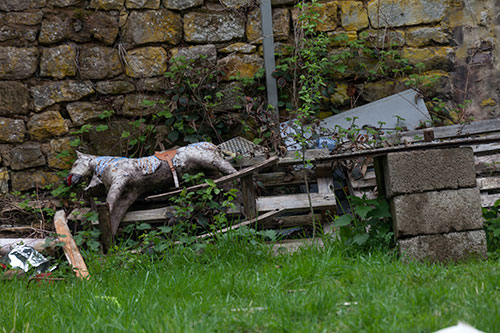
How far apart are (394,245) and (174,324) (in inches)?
70.5

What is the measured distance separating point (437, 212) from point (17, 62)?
461 centimetres

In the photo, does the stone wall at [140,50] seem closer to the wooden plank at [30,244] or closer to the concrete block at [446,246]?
the wooden plank at [30,244]

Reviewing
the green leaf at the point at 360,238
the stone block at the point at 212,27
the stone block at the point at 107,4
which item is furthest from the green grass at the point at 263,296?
the stone block at the point at 107,4

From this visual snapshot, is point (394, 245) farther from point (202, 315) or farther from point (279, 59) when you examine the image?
point (279, 59)

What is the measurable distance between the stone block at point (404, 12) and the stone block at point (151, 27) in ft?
7.62

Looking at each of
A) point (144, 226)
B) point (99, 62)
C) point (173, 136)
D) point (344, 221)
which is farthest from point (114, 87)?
point (344, 221)

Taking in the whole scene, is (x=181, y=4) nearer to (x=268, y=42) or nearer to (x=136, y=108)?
(x=268, y=42)

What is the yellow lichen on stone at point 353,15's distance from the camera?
5516 millimetres

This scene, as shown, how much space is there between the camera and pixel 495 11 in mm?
5504

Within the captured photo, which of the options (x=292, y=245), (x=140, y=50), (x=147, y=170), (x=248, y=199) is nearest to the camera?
(x=292, y=245)

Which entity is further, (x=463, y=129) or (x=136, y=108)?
(x=136, y=108)

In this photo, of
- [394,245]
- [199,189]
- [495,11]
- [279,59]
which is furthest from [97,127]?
[495,11]

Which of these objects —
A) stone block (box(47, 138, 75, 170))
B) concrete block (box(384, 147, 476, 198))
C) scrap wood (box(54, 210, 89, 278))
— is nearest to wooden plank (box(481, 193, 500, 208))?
concrete block (box(384, 147, 476, 198))

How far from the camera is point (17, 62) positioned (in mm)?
5227
